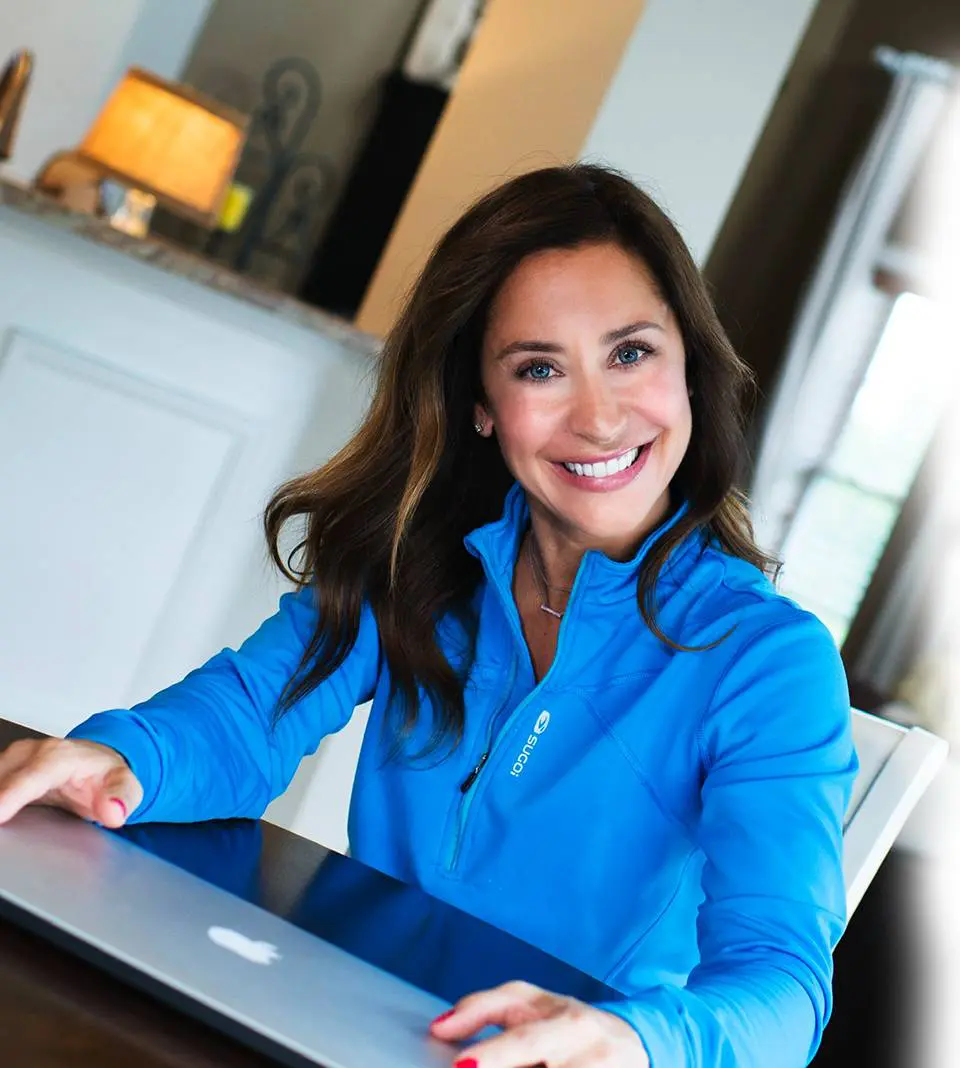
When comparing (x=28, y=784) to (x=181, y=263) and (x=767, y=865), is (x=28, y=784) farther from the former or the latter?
(x=181, y=263)

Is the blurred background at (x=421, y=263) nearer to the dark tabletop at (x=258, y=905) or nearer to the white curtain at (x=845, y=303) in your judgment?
the white curtain at (x=845, y=303)

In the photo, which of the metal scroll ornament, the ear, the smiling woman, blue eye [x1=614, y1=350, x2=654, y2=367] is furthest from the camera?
the metal scroll ornament

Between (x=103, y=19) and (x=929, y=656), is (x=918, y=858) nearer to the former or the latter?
(x=929, y=656)

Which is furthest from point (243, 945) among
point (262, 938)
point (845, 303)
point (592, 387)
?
point (845, 303)

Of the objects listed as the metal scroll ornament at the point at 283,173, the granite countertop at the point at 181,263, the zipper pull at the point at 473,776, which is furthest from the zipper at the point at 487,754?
the metal scroll ornament at the point at 283,173

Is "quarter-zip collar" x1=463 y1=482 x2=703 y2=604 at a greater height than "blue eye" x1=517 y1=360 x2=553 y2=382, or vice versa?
"blue eye" x1=517 y1=360 x2=553 y2=382

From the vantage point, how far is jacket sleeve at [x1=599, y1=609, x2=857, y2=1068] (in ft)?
2.80

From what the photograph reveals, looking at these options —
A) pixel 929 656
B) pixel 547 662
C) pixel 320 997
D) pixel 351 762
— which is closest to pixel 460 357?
pixel 547 662

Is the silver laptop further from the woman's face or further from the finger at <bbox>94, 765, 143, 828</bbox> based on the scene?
the woman's face

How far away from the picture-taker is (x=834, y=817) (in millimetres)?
1077

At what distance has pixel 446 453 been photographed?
1.57m

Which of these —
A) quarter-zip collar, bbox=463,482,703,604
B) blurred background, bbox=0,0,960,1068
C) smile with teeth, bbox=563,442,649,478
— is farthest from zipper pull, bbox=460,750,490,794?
blurred background, bbox=0,0,960,1068

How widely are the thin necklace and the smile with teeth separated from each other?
14 centimetres

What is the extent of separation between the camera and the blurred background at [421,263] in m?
2.42
